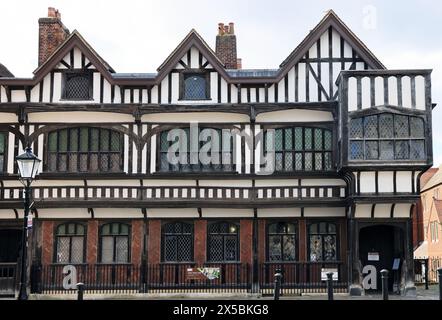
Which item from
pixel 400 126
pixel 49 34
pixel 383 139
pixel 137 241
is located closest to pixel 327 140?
pixel 383 139

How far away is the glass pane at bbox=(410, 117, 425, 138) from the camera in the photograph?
2311 centimetres

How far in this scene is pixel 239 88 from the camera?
25.0 metres

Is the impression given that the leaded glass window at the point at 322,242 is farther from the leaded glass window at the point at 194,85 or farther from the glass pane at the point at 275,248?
→ the leaded glass window at the point at 194,85

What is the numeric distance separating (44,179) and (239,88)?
319 inches

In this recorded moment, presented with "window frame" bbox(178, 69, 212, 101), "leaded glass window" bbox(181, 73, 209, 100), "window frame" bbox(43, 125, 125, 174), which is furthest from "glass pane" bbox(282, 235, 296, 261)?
"window frame" bbox(43, 125, 125, 174)

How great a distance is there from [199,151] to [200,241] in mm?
3385

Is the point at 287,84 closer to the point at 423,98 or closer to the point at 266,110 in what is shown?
the point at 266,110

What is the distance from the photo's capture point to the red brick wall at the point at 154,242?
24734mm

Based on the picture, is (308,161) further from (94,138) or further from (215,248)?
(94,138)

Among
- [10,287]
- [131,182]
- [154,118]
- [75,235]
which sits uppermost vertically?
[154,118]

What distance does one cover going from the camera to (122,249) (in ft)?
82.0

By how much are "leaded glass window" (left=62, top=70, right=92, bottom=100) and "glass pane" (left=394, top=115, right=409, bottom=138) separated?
1140 centimetres

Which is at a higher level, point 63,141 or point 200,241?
point 63,141
